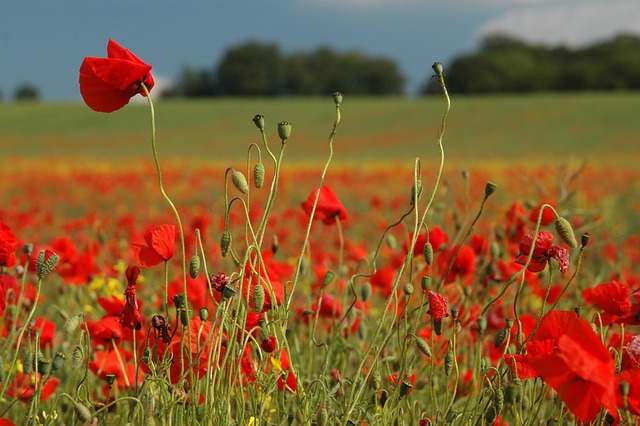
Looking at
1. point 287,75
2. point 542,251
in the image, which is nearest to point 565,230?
point 542,251

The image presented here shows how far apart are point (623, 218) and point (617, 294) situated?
6746 millimetres

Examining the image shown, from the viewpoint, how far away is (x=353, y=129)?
1373 inches

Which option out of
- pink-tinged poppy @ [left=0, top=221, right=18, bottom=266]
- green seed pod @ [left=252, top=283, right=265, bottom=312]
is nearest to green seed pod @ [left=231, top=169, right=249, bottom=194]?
green seed pod @ [left=252, top=283, right=265, bottom=312]

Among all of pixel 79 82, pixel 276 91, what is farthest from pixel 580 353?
pixel 276 91

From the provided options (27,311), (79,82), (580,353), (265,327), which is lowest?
(27,311)

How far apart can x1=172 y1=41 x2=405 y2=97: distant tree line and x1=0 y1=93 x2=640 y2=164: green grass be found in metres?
29.8

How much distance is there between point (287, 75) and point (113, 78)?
2833 inches

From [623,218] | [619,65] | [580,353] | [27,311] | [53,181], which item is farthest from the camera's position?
[619,65]

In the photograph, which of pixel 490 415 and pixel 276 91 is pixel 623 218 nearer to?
pixel 490 415

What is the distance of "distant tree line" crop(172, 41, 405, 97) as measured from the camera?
2773 inches

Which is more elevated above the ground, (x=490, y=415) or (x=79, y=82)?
(x=79, y=82)

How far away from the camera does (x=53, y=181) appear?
10484mm

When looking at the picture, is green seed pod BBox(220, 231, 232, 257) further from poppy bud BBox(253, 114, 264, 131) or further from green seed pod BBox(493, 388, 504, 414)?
green seed pod BBox(493, 388, 504, 414)

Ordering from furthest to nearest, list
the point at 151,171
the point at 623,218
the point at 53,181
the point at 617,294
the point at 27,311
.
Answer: the point at 151,171 < the point at 53,181 < the point at 623,218 < the point at 27,311 < the point at 617,294
